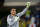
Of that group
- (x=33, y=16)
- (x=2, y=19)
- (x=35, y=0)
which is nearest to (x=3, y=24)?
(x=2, y=19)

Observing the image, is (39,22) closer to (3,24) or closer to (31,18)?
(31,18)

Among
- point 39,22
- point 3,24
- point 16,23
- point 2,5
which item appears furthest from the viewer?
point 2,5

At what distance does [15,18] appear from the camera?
4.84 m

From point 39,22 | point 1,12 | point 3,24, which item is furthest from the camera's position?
point 1,12

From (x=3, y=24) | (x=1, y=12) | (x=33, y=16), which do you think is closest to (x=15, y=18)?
(x=3, y=24)

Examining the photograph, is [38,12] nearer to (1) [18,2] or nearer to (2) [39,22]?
(2) [39,22]

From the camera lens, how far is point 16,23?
4.79 m

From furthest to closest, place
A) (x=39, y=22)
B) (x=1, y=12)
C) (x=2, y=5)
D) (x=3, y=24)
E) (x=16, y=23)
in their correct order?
1. (x=2, y=5)
2. (x=1, y=12)
3. (x=39, y=22)
4. (x=3, y=24)
5. (x=16, y=23)

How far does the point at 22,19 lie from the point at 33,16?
2.59 ft

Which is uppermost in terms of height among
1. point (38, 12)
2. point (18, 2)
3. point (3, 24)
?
point (18, 2)

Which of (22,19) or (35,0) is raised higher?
(35,0)

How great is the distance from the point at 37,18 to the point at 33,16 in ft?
0.95

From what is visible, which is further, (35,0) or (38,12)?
(35,0)

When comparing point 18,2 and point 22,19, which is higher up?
point 18,2
